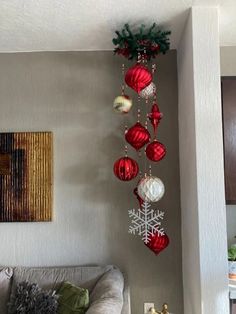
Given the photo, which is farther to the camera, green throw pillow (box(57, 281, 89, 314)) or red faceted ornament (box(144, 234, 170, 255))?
red faceted ornament (box(144, 234, 170, 255))

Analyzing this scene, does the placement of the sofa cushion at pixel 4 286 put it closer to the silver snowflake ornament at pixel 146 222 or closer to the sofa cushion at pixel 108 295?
the sofa cushion at pixel 108 295

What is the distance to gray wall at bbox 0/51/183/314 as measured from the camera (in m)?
2.78

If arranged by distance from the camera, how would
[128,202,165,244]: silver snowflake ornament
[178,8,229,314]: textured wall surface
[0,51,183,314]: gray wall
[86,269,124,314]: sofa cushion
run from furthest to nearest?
1. [0,51,183,314]: gray wall
2. [128,202,165,244]: silver snowflake ornament
3. [178,8,229,314]: textured wall surface
4. [86,269,124,314]: sofa cushion

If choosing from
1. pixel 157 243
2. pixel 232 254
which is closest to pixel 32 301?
pixel 157 243

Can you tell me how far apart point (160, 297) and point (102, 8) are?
212 cm

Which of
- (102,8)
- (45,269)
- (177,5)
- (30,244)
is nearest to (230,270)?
(45,269)

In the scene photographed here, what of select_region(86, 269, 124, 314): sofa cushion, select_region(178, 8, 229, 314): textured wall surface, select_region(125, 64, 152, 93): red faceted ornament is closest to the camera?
select_region(86, 269, 124, 314): sofa cushion

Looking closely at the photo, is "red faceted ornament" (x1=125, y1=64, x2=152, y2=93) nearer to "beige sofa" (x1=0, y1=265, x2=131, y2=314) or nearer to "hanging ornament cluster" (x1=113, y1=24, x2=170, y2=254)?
"hanging ornament cluster" (x1=113, y1=24, x2=170, y2=254)

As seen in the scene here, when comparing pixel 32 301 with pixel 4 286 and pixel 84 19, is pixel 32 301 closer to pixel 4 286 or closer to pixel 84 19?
pixel 4 286

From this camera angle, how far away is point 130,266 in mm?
2771

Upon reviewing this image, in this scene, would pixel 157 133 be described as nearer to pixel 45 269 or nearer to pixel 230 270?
pixel 230 270

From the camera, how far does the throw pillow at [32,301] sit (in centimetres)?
Result: 220

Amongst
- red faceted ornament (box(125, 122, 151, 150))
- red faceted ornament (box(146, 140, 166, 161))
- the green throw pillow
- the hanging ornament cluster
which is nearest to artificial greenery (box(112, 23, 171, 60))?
the hanging ornament cluster

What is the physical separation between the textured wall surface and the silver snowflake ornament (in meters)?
0.36
